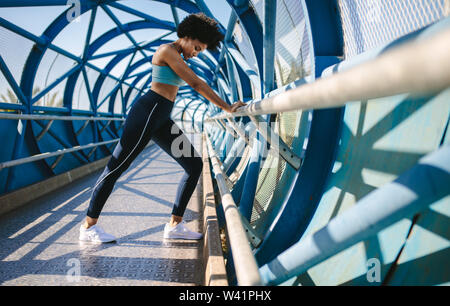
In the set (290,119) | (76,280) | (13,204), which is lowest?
(76,280)

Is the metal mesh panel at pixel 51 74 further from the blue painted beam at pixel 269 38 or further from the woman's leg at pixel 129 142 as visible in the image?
the blue painted beam at pixel 269 38

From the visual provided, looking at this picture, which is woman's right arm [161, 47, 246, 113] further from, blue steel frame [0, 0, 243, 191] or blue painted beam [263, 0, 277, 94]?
blue steel frame [0, 0, 243, 191]

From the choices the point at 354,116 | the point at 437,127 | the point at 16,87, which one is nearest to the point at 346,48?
the point at 354,116

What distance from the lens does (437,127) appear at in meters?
0.98

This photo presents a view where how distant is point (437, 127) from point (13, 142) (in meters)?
6.39

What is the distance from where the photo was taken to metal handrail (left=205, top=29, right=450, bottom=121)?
326 millimetres

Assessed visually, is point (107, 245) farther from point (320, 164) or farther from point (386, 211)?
point (386, 211)

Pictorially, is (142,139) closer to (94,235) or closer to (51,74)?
(94,235)

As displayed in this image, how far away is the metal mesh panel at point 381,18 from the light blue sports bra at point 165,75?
126 centimetres

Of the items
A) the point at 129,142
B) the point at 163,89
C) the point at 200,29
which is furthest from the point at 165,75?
the point at 129,142

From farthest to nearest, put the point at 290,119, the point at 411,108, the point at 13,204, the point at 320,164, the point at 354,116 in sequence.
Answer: the point at 13,204 → the point at 290,119 → the point at 320,164 → the point at 354,116 → the point at 411,108

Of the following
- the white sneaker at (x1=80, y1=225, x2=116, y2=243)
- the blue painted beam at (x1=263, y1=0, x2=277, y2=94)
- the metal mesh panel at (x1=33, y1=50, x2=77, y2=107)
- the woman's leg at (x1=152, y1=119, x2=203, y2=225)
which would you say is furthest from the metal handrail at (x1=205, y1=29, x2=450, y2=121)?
the metal mesh panel at (x1=33, y1=50, x2=77, y2=107)

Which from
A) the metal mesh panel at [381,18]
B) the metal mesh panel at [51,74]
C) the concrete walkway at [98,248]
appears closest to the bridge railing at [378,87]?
the metal mesh panel at [381,18]

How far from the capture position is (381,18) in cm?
129
